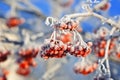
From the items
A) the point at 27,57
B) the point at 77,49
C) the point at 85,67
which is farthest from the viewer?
the point at 27,57

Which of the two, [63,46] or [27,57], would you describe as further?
[27,57]

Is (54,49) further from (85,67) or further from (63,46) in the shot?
(85,67)

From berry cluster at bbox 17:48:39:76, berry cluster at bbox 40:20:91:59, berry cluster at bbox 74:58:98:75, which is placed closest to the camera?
berry cluster at bbox 40:20:91:59

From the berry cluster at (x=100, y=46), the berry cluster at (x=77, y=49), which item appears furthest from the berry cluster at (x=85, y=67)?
the berry cluster at (x=77, y=49)

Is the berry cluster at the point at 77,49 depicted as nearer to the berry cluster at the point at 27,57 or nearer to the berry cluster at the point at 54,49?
the berry cluster at the point at 54,49

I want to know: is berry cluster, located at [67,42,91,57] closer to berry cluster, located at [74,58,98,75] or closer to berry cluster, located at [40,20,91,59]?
berry cluster, located at [40,20,91,59]

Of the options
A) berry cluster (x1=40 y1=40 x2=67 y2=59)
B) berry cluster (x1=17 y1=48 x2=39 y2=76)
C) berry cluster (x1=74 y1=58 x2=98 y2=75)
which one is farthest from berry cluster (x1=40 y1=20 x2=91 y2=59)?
berry cluster (x1=17 y1=48 x2=39 y2=76)

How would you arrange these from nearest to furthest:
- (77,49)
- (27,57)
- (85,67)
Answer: (77,49), (85,67), (27,57)

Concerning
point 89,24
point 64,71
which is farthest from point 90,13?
point 64,71

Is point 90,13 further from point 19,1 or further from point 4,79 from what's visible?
point 19,1

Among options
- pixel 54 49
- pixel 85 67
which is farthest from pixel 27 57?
pixel 54 49

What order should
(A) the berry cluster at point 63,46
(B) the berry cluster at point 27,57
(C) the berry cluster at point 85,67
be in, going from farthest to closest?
(B) the berry cluster at point 27,57 → (C) the berry cluster at point 85,67 → (A) the berry cluster at point 63,46
